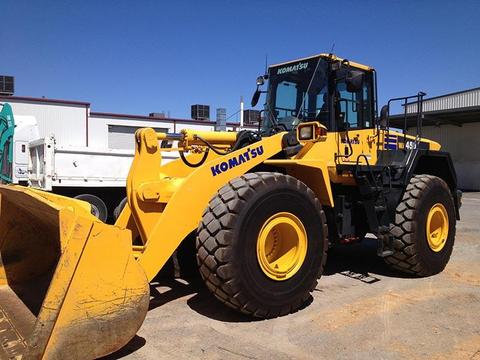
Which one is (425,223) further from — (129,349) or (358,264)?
(129,349)

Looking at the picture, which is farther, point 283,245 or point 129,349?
point 283,245

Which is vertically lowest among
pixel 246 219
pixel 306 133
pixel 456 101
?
pixel 246 219

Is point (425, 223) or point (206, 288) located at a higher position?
point (425, 223)

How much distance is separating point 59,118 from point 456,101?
908 inches

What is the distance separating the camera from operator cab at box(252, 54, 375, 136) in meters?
5.85

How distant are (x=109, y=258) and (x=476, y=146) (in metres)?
29.1

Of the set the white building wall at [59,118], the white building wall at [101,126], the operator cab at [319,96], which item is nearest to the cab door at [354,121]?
the operator cab at [319,96]

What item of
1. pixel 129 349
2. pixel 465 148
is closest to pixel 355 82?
pixel 129 349

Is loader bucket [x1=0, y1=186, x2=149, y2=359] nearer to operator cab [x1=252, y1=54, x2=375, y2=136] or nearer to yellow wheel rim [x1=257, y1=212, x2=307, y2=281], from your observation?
yellow wheel rim [x1=257, y1=212, x2=307, y2=281]

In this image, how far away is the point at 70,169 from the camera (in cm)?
989

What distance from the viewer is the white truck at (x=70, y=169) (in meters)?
9.70

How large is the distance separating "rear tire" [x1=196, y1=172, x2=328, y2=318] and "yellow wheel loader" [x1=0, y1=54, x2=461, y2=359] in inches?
0.5

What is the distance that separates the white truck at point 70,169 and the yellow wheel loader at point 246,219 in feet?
16.1

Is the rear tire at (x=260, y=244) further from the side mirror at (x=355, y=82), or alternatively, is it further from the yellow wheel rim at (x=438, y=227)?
the yellow wheel rim at (x=438, y=227)
